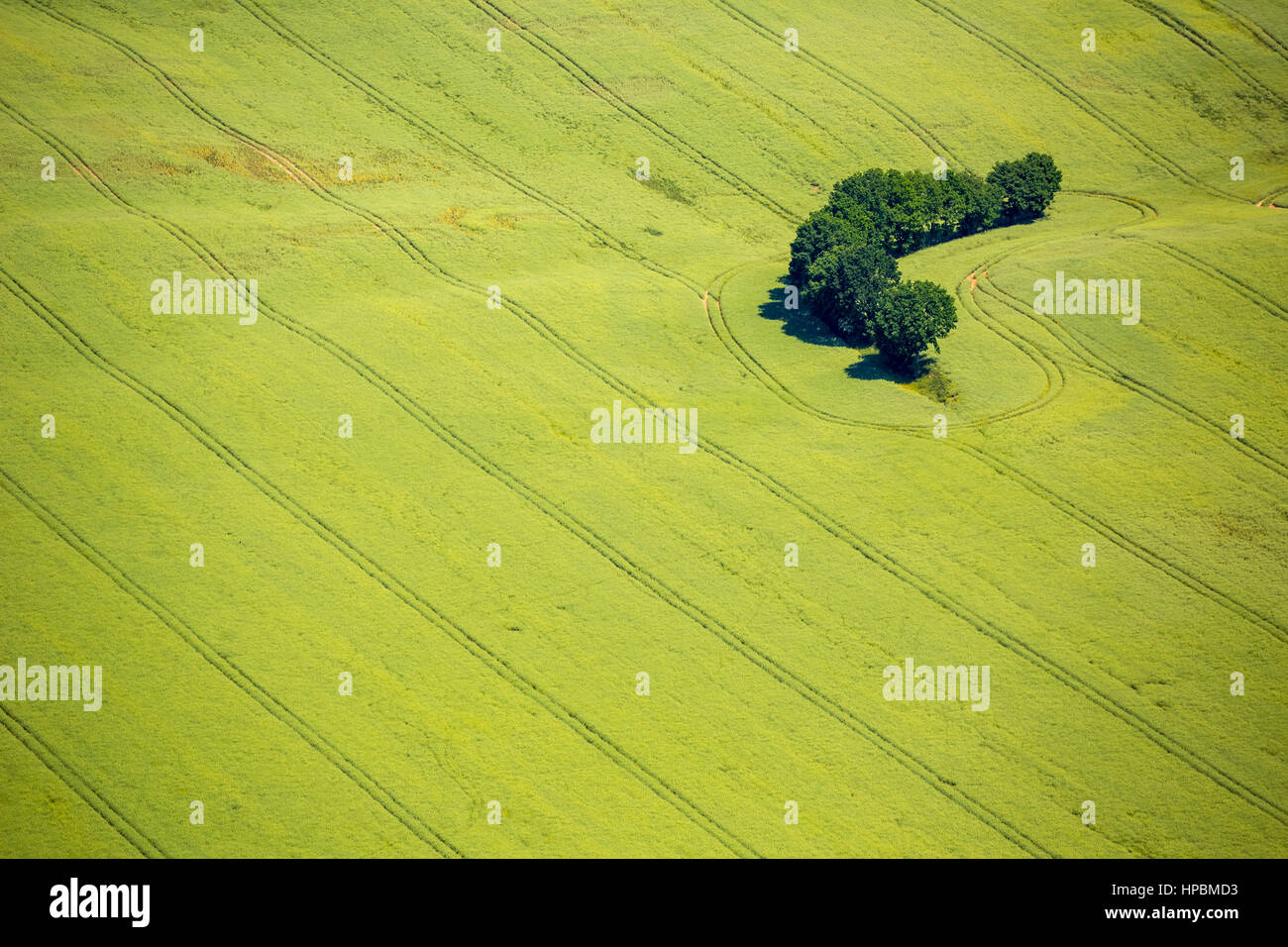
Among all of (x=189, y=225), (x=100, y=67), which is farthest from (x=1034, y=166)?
(x=100, y=67)

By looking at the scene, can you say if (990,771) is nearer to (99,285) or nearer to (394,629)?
(394,629)

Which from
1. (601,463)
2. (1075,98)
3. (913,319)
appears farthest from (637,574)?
(1075,98)
